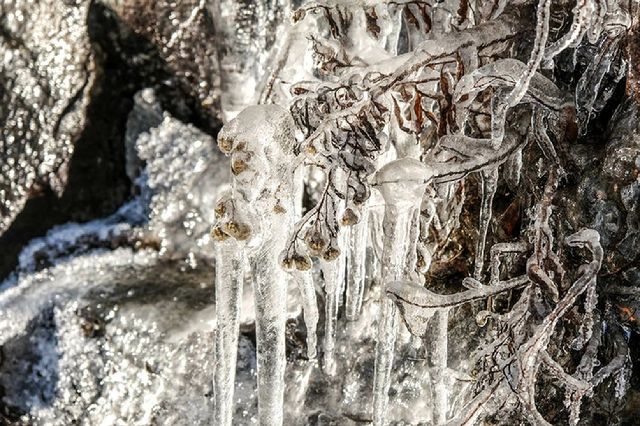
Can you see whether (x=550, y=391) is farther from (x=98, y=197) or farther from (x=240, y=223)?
(x=98, y=197)

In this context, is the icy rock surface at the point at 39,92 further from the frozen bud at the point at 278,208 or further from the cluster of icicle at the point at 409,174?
the frozen bud at the point at 278,208

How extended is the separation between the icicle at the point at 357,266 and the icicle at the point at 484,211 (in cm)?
37

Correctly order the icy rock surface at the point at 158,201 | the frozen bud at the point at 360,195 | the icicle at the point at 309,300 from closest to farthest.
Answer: the frozen bud at the point at 360,195
the icicle at the point at 309,300
the icy rock surface at the point at 158,201

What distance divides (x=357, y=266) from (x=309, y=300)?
241 mm

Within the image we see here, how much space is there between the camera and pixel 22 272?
385cm

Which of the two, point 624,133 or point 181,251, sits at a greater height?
point 624,133

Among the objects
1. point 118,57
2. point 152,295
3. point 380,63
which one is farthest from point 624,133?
point 118,57

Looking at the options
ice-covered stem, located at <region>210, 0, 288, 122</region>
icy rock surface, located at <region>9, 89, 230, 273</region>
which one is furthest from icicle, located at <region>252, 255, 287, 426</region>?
ice-covered stem, located at <region>210, 0, 288, 122</region>

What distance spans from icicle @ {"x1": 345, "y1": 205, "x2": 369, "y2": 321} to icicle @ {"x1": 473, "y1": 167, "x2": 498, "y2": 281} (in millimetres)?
369

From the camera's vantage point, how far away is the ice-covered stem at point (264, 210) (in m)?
1.93

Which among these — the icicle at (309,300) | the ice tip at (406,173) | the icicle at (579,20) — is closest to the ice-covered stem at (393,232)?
the ice tip at (406,173)

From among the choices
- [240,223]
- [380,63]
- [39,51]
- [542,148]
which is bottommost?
[240,223]

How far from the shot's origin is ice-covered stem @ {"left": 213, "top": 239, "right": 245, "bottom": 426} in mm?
2088

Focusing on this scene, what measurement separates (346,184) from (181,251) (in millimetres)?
1923
